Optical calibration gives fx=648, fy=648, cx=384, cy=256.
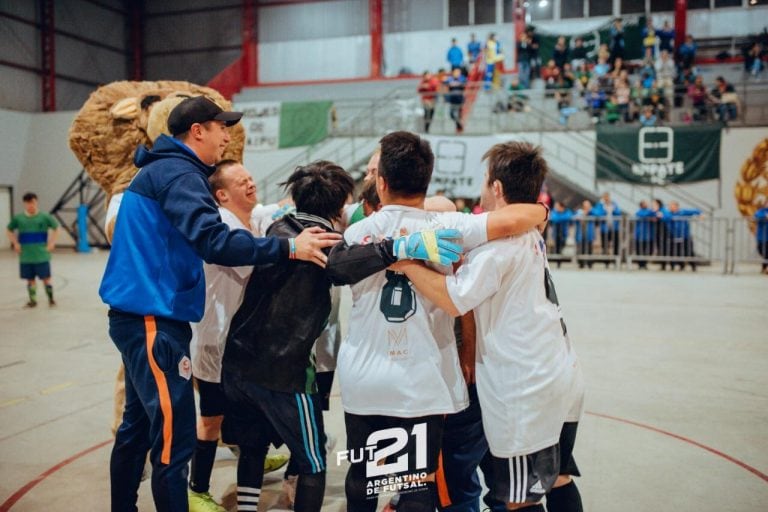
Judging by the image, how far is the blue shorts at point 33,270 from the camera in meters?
9.99

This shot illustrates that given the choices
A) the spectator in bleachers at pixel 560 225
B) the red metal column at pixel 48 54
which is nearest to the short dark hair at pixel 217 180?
the spectator in bleachers at pixel 560 225

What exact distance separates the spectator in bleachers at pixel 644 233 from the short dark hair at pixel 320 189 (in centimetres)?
1314

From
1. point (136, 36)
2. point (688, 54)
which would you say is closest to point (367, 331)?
point (688, 54)

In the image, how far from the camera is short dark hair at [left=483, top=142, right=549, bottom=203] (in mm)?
2371

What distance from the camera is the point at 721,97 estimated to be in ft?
54.7

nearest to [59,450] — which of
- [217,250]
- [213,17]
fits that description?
[217,250]

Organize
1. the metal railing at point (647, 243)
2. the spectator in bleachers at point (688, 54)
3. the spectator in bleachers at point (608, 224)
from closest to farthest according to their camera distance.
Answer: the metal railing at point (647, 243) < the spectator in bleachers at point (608, 224) < the spectator in bleachers at point (688, 54)

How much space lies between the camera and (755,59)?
18.1 m

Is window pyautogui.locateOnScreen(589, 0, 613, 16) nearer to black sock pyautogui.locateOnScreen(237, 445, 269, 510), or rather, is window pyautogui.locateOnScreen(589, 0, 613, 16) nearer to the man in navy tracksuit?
the man in navy tracksuit

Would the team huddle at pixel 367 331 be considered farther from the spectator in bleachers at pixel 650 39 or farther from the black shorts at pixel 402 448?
the spectator in bleachers at pixel 650 39

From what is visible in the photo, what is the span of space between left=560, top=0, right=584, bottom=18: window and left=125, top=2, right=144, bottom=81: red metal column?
57.0 feet

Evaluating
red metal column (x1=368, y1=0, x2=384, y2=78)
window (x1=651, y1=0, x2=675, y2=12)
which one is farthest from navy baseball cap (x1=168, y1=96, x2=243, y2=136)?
window (x1=651, y1=0, x2=675, y2=12)

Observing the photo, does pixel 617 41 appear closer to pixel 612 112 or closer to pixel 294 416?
pixel 612 112

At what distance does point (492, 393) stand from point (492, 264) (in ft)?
1.51
